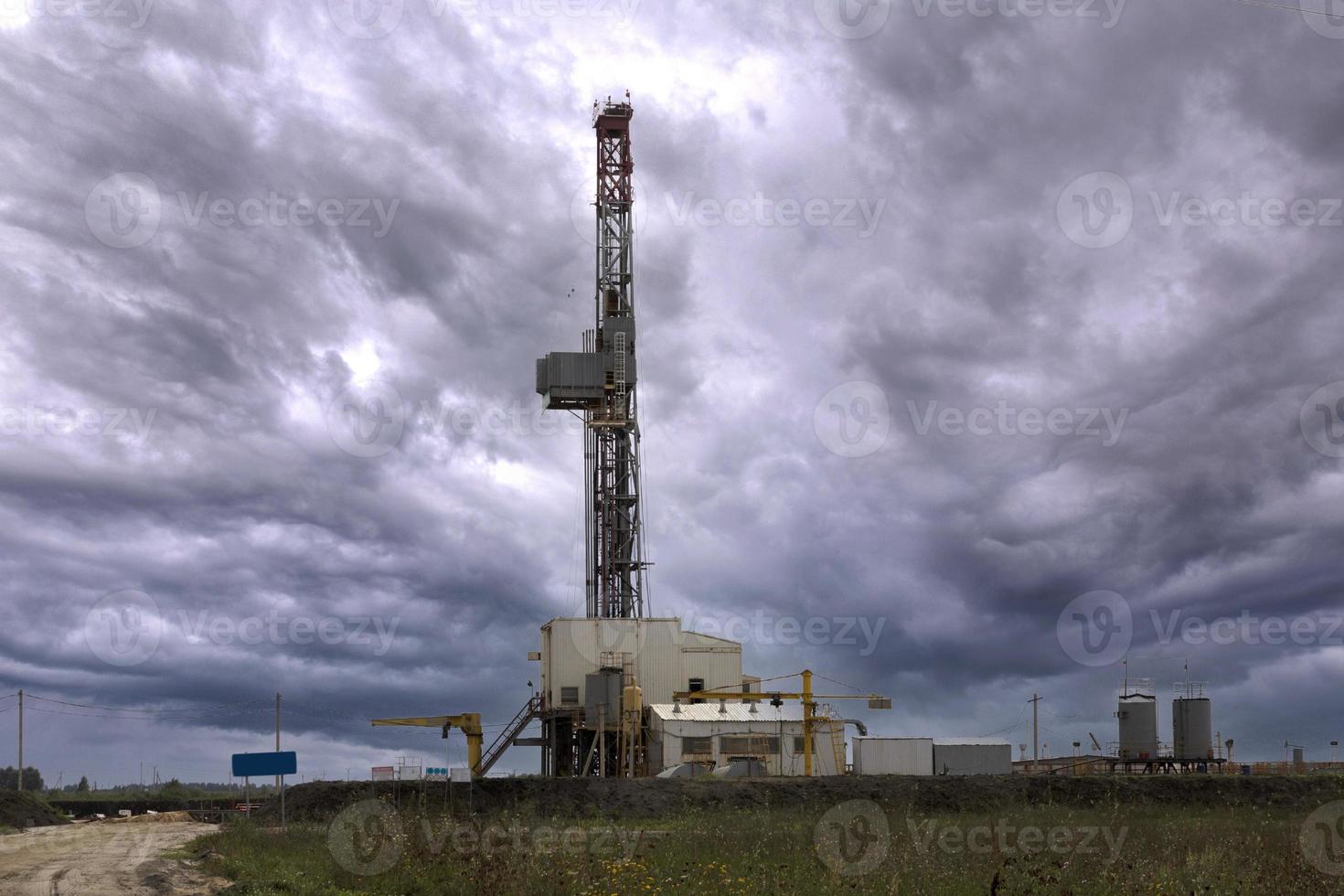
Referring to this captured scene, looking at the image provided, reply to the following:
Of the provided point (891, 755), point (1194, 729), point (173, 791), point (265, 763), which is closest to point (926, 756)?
point (891, 755)

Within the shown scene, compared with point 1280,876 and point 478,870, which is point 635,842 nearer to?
point 478,870

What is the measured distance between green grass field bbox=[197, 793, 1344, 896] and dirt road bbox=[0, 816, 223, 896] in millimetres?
981

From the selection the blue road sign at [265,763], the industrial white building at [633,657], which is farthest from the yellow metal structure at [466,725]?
the blue road sign at [265,763]

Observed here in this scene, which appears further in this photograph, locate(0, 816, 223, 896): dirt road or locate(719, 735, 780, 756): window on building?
locate(719, 735, 780, 756): window on building

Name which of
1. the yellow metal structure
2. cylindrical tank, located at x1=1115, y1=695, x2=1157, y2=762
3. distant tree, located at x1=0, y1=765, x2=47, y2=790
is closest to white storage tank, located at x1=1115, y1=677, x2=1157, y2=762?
cylindrical tank, located at x1=1115, y1=695, x2=1157, y2=762

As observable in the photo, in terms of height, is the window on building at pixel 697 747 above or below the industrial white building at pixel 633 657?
below

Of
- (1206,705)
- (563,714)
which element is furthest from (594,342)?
(1206,705)

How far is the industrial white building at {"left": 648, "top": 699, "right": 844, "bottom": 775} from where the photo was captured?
165 ft

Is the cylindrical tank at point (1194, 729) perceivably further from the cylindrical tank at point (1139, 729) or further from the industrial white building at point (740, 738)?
the industrial white building at point (740, 738)

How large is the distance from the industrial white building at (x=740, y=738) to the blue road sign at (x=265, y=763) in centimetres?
2070

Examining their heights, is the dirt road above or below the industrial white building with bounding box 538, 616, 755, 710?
below

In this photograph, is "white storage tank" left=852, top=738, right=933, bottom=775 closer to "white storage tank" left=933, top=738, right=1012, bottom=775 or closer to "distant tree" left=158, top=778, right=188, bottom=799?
"white storage tank" left=933, top=738, right=1012, bottom=775

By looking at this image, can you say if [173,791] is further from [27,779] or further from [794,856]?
[794,856]

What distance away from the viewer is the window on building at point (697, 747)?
50281 millimetres
